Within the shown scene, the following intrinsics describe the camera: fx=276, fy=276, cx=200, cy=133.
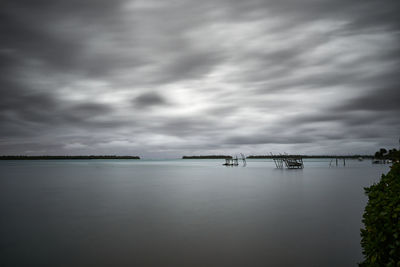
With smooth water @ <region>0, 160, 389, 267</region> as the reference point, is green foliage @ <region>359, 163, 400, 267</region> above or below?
above

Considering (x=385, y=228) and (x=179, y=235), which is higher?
(x=385, y=228)

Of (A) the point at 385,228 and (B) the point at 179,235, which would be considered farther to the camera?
(B) the point at 179,235

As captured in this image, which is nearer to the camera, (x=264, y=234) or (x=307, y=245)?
(x=307, y=245)

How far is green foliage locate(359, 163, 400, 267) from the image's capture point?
4.88 metres

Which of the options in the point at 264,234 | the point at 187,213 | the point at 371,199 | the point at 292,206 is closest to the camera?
the point at 371,199

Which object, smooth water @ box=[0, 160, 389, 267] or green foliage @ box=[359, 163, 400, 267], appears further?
smooth water @ box=[0, 160, 389, 267]

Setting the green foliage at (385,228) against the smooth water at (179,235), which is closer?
the green foliage at (385,228)

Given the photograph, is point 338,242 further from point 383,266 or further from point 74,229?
point 74,229

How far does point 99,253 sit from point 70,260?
3.34 ft

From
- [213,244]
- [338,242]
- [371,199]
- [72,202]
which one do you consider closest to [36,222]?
[72,202]

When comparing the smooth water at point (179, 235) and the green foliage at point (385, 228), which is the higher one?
the green foliage at point (385, 228)

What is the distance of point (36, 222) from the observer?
52.6ft

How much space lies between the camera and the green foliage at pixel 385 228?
4875 mm

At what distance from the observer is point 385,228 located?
505 centimetres
